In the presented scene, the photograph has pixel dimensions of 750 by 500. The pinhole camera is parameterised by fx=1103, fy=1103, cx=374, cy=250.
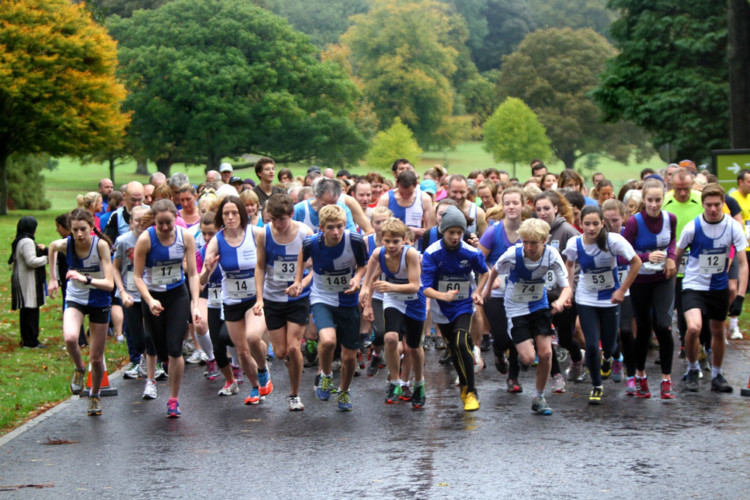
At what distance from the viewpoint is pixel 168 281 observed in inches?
391

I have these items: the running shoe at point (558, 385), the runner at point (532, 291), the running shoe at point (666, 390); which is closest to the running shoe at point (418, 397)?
the runner at point (532, 291)

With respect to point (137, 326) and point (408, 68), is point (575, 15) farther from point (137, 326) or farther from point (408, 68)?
point (137, 326)

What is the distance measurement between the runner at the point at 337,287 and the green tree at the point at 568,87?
75.8m

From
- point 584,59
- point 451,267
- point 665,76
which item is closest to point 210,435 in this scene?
point 451,267

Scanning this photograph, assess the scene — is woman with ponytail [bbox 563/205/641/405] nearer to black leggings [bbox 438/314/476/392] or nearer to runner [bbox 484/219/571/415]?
runner [bbox 484/219/571/415]

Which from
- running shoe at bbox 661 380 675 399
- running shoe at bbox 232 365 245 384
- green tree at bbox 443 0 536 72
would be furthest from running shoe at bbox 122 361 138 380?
green tree at bbox 443 0 536 72

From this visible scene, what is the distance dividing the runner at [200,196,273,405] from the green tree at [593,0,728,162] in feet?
107

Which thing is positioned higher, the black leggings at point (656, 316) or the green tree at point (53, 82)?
the green tree at point (53, 82)

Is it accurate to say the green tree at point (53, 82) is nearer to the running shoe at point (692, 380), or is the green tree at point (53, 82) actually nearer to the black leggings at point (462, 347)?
the black leggings at point (462, 347)

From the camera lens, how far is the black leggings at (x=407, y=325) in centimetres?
974

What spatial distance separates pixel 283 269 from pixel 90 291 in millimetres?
1856

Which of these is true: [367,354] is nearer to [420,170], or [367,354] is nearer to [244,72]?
[244,72]

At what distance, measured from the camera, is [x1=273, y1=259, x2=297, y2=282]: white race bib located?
1000 cm

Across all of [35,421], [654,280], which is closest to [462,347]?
[654,280]
